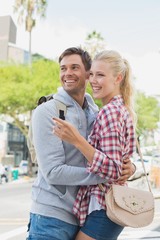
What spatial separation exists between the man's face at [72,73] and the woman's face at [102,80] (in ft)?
0.34

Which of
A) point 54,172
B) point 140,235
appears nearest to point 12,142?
point 140,235

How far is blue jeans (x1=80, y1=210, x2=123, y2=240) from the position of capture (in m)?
1.89

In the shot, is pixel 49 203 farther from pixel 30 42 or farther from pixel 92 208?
pixel 30 42

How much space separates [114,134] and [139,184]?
11.3m

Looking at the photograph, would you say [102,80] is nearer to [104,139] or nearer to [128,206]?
[104,139]

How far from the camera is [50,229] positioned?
1906 millimetres

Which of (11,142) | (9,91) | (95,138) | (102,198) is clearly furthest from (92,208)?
(11,142)

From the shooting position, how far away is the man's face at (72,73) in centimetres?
215

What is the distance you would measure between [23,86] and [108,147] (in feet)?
87.7

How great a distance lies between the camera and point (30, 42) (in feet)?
103

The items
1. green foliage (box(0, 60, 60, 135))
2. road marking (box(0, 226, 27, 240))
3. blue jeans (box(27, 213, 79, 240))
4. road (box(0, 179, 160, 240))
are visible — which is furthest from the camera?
green foliage (box(0, 60, 60, 135))

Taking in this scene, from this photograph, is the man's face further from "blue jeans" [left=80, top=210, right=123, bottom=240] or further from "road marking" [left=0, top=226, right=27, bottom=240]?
"road marking" [left=0, top=226, right=27, bottom=240]

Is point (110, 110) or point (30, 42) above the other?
point (30, 42)

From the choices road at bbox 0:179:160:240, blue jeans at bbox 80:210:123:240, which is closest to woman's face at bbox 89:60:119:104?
blue jeans at bbox 80:210:123:240
